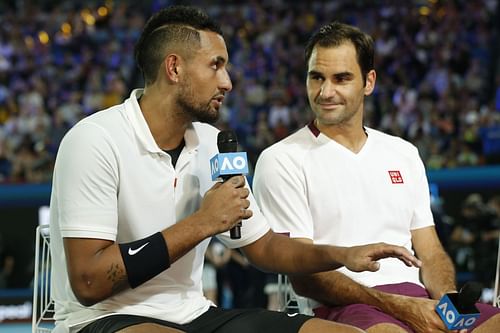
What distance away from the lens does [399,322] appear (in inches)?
142

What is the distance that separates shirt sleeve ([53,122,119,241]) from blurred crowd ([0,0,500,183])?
6853 millimetres

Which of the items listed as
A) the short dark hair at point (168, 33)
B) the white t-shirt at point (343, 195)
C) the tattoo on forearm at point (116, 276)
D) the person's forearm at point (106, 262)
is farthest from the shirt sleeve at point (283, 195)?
the tattoo on forearm at point (116, 276)

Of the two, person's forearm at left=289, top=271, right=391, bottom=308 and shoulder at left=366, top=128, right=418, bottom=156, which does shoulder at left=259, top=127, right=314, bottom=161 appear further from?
person's forearm at left=289, top=271, right=391, bottom=308

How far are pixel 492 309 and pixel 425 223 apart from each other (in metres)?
0.57

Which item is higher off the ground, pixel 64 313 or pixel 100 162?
pixel 100 162

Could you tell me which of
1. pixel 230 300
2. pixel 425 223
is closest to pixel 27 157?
pixel 230 300

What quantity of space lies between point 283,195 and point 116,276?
112 centimetres

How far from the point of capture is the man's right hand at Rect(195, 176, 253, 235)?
3.10 meters

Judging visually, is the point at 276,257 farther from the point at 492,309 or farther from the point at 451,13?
the point at 451,13

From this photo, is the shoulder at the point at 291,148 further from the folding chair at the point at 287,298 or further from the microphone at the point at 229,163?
the microphone at the point at 229,163

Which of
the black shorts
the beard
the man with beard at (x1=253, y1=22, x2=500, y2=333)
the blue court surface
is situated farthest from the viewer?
the blue court surface

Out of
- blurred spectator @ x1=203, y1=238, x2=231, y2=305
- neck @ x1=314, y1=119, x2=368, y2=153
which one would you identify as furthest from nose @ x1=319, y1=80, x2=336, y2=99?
blurred spectator @ x1=203, y1=238, x2=231, y2=305

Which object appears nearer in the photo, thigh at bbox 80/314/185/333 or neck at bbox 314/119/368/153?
thigh at bbox 80/314/185/333

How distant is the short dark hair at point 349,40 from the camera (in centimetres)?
414
